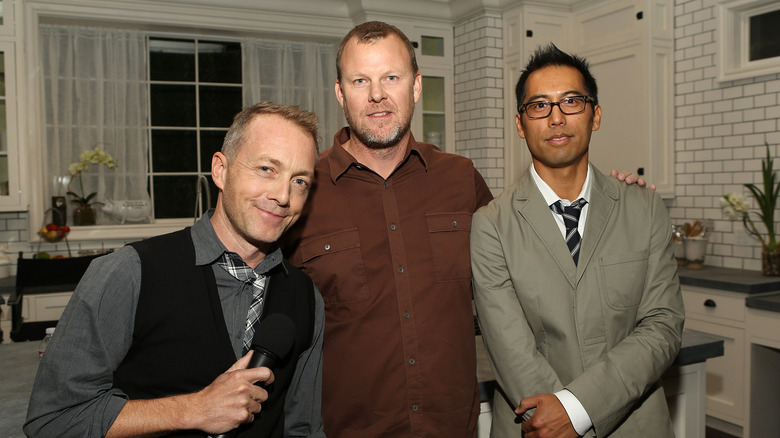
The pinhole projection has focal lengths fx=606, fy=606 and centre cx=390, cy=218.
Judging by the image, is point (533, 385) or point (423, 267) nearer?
point (533, 385)

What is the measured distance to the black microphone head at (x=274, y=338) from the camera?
4.07 ft

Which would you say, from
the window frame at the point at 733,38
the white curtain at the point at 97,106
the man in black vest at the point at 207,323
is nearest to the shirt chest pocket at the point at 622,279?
the man in black vest at the point at 207,323

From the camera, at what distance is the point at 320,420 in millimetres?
1638

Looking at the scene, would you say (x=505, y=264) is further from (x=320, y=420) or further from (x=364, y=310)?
(x=320, y=420)

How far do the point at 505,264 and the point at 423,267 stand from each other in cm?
25

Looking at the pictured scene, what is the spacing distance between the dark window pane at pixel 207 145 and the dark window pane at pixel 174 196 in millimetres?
147

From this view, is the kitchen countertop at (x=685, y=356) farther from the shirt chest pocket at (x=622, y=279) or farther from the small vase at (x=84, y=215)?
the small vase at (x=84, y=215)

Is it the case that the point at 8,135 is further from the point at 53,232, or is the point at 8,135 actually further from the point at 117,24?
the point at 117,24

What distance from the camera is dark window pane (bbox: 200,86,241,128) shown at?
17.8 feet

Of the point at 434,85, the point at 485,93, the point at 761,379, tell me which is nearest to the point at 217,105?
the point at 434,85

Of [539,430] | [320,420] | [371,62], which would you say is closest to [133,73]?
[371,62]

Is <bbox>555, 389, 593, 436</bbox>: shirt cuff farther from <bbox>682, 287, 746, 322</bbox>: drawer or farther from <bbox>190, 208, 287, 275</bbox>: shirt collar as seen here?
<bbox>682, 287, 746, 322</bbox>: drawer

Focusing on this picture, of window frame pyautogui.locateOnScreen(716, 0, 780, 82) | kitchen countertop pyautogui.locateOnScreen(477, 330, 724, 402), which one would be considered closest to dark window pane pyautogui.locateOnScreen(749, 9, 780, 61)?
window frame pyautogui.locateOnScreen(716, 0, 780, 82)

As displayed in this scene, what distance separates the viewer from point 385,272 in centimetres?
178
